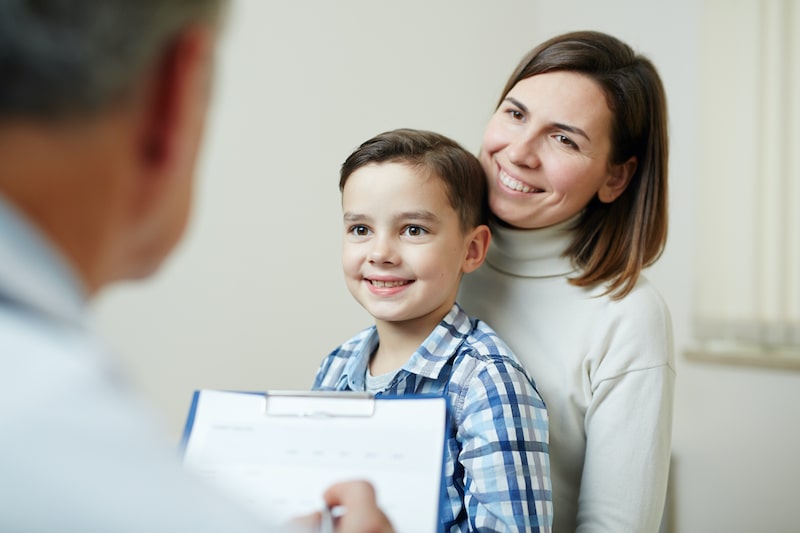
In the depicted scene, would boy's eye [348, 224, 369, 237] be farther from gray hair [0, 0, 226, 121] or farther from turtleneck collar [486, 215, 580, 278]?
gray hair [0, 0, 226, 121]

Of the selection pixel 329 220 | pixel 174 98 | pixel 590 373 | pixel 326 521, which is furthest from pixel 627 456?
pixel 329 220

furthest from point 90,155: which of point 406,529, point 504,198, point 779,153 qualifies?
point 779,153

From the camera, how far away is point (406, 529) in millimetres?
809

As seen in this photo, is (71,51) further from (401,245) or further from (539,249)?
(539,249)

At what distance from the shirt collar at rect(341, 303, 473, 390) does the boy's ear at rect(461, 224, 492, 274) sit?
0.08 meters

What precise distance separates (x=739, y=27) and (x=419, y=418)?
2.21 meters

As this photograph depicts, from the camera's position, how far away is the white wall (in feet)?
6.98

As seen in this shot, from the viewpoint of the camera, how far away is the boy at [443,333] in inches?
41.1

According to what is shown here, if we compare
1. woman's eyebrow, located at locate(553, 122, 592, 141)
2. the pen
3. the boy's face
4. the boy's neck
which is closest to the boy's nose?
the boy's face

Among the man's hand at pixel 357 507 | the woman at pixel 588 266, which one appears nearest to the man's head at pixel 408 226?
the woman at pixel 588 266

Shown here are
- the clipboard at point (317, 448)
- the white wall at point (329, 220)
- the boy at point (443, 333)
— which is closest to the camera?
the clipboard at point (317, 448)

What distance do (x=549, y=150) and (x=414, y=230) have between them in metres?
0.28

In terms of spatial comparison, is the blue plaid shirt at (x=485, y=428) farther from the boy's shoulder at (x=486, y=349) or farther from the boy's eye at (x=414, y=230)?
the boy's eye at (x=414, y=230)

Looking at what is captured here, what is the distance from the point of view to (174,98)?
0.41 metres
